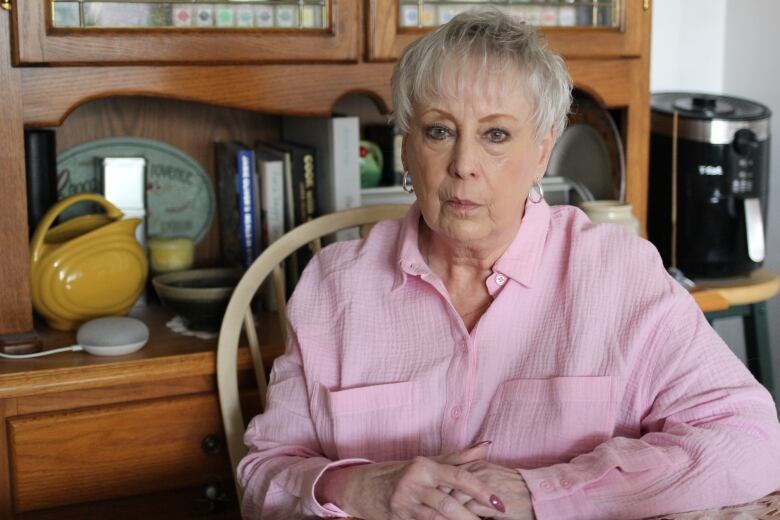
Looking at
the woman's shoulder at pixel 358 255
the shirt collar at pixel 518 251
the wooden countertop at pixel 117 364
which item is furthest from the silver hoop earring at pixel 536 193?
the wooden countertop at pixel 117 364

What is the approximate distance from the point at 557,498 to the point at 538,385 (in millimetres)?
188

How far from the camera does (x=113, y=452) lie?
182 centimetres

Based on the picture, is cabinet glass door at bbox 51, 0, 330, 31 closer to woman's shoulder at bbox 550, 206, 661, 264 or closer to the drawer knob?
woman's shoulder at bbox 550, 206, 661, 264

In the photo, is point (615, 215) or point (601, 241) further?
point (615, 215)

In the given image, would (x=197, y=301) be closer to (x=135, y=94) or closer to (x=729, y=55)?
(x=135, y=94)

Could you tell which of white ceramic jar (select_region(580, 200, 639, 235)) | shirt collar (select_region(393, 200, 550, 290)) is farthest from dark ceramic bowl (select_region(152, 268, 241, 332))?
white ceramic jar (select_region(580, 200, 639, 235))

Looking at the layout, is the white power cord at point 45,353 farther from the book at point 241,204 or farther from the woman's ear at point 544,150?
the woman's ear at point 544,150

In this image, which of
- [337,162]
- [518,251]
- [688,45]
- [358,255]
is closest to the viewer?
[518,251]

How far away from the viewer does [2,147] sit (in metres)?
1.77

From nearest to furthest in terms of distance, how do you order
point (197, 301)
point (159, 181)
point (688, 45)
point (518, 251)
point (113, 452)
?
point (518, 251), point (113, 452), point (197, 301), point (159, 181), point (688, 45)

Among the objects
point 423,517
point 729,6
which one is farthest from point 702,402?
point 729,6

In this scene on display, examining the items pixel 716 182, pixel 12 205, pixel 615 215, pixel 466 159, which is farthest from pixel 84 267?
pixel 716 182

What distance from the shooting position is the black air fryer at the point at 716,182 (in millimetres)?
2340

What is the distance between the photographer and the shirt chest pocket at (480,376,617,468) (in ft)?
4.91
